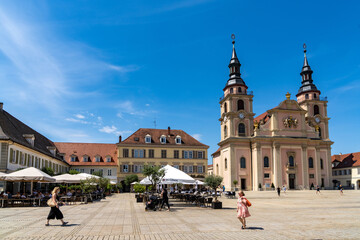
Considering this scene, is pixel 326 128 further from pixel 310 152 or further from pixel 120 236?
pixel 120 236

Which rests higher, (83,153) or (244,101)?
(244,101)

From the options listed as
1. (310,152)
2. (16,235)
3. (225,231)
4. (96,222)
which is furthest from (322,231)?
(310,152)

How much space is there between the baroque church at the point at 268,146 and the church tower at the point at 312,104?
2547 mm

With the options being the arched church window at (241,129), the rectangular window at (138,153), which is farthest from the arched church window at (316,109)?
the rectangular window at (138,153)

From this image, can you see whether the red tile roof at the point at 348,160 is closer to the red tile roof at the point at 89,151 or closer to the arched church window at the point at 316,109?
the arched church window at the point at 316,109

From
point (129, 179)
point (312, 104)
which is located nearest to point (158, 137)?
point (129, 179)

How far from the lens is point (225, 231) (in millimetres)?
12383

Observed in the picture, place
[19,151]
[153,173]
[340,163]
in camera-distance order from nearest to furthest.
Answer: [153,173] → [19,151] → [340,163]

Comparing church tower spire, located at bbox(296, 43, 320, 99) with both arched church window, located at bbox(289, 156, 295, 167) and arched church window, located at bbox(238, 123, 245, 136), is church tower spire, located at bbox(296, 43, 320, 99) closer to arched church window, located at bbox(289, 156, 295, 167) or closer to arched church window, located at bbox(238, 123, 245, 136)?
arched church window, located at bbox(289, 156, 295, 167)

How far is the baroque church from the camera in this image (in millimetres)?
61094

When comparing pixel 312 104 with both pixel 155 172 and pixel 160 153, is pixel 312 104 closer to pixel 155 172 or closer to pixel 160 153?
pixel 160 153

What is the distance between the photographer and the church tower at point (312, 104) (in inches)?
2719

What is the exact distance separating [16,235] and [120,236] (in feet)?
11.4

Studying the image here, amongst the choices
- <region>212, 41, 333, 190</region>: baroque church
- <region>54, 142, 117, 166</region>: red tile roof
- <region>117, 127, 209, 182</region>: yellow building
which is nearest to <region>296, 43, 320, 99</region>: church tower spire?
<region>212, 41, 333, 190</region>: baroque church
